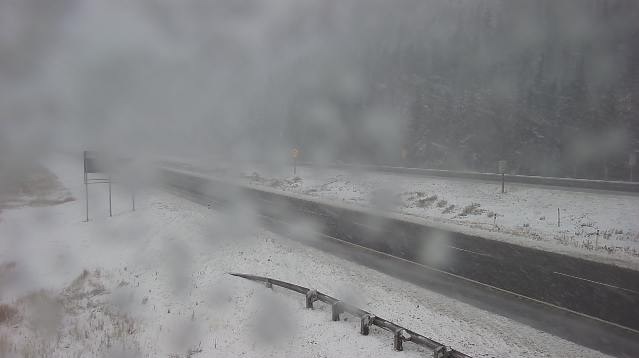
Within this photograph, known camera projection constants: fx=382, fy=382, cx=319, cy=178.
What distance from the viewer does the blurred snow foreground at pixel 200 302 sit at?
32.4 ft

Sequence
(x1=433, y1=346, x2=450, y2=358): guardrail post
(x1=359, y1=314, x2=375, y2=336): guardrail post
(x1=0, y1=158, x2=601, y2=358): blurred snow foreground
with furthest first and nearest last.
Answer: (x1=0, y1=158, x2=601, y2=358): blurred snow foreground, (x1=359, y1=314, x2=375, y2=336): guardrail post, (x1=433, y1=346, x2=450, y2=358): guardrail post

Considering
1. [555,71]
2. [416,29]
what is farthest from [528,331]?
[416,29]

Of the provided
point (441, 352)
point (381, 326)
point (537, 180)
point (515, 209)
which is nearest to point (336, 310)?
point (381, 326)

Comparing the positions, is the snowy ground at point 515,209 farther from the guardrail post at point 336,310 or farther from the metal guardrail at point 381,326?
the guardrail post at point 336,310

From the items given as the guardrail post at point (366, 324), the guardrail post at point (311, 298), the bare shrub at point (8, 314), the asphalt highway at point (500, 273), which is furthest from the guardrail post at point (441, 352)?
the bare shrub at point (8, 314)

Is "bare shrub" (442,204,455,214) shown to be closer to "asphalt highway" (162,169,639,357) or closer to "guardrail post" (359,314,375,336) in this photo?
"asphalt highway" (162,169,639,357)

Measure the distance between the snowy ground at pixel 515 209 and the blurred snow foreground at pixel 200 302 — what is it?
614 cm

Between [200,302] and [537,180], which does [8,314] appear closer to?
[200,302]

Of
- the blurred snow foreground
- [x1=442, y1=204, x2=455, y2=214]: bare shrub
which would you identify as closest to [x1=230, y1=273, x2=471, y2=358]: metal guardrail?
the blurred snow foreground

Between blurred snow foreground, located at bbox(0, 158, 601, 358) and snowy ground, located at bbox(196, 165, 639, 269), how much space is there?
6142 millimetres

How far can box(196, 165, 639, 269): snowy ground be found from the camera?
16.5 m

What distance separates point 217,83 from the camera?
126188mm

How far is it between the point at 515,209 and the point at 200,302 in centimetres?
1948

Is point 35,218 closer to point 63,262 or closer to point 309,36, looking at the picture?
point 63,262
